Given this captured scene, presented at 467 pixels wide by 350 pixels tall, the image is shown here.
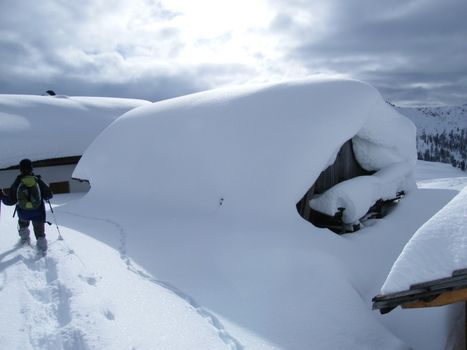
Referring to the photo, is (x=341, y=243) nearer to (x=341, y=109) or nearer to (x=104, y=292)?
(x=341, y=109)

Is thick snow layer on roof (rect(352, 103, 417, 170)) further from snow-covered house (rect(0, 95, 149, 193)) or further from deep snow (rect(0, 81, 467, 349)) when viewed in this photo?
snow-covered house (rect(0, 95, 149, 193))

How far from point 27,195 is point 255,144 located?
4.09 m

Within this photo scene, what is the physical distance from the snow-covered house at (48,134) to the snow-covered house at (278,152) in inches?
291

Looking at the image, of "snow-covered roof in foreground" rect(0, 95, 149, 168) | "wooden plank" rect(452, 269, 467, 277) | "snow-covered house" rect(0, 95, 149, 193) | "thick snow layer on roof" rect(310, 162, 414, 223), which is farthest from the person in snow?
"snow-covered roof in foreground" rect(0, 95, 149, 168)

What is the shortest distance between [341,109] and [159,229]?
440 cm

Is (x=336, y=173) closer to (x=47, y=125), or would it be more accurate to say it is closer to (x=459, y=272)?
(x=459, y=272)

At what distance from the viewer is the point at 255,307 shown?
13.5 ft

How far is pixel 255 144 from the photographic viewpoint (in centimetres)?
668

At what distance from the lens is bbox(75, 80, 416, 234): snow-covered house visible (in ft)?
20.2

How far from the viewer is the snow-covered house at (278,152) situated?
6148 mm

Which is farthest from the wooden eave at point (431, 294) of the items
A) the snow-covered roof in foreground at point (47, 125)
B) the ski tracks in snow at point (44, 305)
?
the snow-covered roof in foreground at point (47, 125)

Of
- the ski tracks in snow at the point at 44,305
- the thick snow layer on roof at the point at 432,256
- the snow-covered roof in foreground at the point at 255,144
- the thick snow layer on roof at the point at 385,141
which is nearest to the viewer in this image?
the thick snow layer on roof at the point at 432,256

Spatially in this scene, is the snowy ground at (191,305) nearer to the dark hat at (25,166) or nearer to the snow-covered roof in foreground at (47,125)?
the dark hat at (25,166)

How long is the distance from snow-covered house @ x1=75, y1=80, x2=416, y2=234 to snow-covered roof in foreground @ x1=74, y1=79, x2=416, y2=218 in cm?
2
